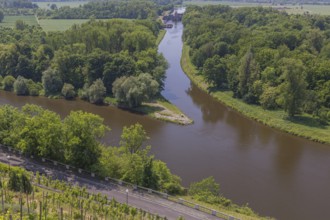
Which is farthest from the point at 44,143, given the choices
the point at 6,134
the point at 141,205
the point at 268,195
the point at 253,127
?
the point at 253,127

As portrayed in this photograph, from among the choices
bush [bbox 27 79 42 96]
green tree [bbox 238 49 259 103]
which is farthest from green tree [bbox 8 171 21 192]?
green tree [bbox 238 49 259 103]

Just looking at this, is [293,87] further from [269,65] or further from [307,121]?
[269,65]

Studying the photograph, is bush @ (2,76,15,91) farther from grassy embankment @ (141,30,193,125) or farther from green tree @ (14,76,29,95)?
grassy embankment @ (141,30,193,125)

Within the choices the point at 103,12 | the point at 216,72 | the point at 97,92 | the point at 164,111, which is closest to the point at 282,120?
the point at 164,111

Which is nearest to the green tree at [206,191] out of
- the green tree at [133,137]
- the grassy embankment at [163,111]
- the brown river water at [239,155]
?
the brown river water at [239,155]

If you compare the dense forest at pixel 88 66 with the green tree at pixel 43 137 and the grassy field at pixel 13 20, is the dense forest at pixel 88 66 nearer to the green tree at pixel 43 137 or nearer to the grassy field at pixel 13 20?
the green tree at pixel 43 137

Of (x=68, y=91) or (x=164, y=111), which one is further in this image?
(x=68, y=91)
